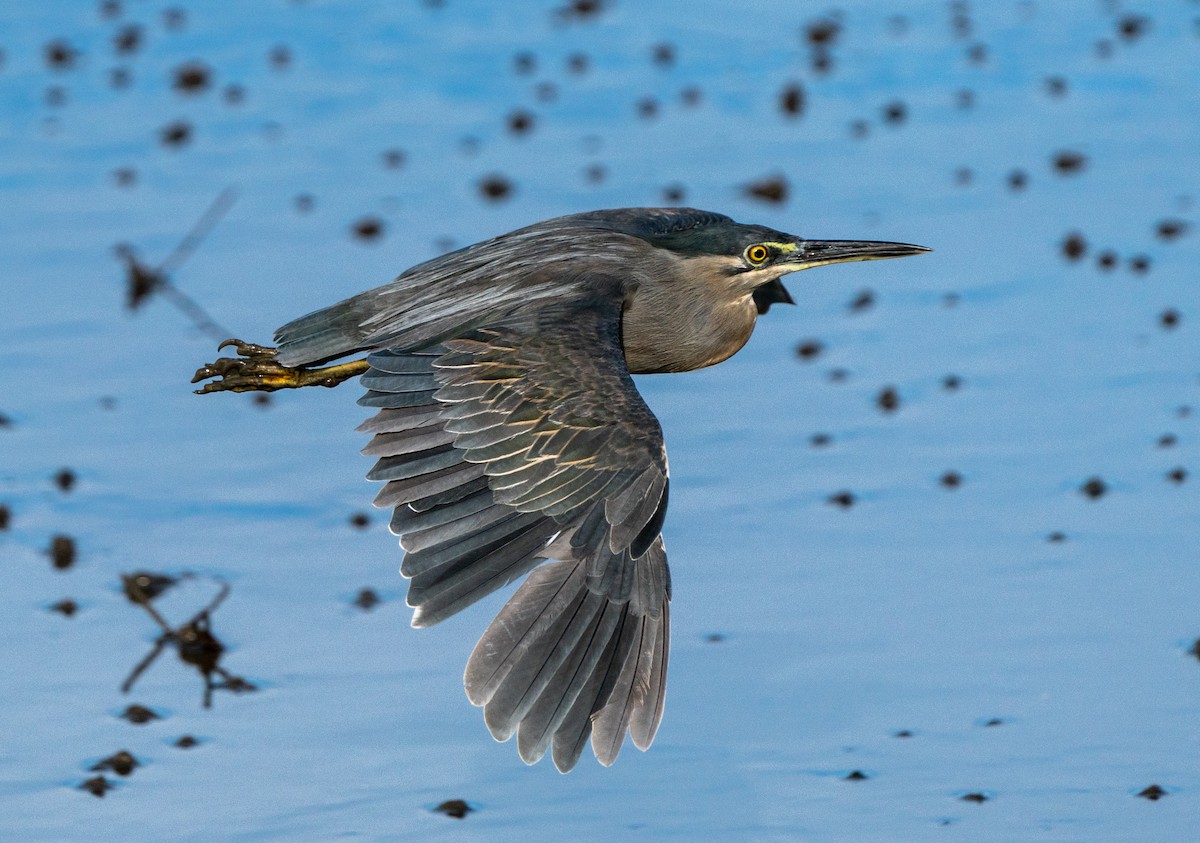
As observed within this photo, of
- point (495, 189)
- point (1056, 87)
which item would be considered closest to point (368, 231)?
point (495, 189)

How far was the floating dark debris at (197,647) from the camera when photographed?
10734mm

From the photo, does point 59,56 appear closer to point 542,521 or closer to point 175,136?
point 175,136

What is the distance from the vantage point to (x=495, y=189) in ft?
50.4

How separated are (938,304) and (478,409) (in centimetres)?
628

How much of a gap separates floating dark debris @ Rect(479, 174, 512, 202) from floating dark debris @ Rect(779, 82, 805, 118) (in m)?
2.40

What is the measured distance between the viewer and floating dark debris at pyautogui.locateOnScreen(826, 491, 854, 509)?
469 inches

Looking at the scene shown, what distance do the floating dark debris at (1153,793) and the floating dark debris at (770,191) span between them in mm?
6222

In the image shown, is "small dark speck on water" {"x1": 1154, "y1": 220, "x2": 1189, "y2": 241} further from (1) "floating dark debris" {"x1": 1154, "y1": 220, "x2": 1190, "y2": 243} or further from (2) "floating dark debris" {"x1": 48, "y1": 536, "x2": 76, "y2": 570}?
(2) "floating dark debris" {"x1": 48, "y1": 536, "x2": 76, "y2": 570}

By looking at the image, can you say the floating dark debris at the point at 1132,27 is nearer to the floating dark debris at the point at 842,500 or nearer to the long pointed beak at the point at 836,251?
the floating dark debris at the point at 842,500

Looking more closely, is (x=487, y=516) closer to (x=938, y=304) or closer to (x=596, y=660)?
(x=596, y=660)

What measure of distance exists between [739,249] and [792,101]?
7.94m

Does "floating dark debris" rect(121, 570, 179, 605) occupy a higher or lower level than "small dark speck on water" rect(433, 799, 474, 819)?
higher

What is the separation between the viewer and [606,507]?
308 inches

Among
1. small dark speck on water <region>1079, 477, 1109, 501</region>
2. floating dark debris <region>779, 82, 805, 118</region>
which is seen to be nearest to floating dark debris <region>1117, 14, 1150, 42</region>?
floating dark debris <region>779, 82, 805, 118</region>
